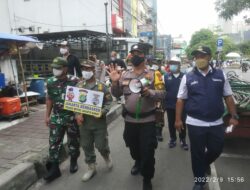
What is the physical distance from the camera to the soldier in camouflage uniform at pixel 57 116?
12.5ft

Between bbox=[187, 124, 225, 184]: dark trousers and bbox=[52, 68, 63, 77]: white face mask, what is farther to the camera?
bbox=[52, 68, 63, 77]: white face mask

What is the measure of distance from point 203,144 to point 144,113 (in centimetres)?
83

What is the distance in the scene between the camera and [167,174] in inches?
156

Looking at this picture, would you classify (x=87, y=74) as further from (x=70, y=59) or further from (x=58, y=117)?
(x=70, y=59)

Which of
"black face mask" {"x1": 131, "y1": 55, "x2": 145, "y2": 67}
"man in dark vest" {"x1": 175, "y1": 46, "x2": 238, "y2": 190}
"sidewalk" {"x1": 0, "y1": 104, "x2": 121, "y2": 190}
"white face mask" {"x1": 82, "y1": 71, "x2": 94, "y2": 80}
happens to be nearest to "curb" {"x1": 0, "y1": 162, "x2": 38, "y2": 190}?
"sidewalk" {"x1": 0, "y1": 104, "x2": 121, "y2": 190}

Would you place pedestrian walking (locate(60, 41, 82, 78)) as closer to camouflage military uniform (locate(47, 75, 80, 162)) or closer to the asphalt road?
camouflage military uniform (locate(47, 75, 80, 162))

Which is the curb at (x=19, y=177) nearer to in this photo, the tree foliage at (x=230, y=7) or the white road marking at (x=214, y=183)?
the white road marking at (x=214, y=183)

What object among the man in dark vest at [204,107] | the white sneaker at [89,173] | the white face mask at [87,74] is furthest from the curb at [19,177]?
the man in dark vest at [204,107]

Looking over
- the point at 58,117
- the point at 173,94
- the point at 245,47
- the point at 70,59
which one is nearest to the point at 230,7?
the point at 173,94

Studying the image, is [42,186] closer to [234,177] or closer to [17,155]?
[17,155]

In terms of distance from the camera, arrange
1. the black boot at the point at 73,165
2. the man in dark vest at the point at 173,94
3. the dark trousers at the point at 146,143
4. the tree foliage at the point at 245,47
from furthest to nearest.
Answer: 1. the tree foliage at the point at 245,47
2. the man in dark vest at the point at 173,94
3. the black boot at the point at 73,165
4. the dark trousers at the point at 146,143

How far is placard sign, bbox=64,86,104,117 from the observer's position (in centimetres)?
364

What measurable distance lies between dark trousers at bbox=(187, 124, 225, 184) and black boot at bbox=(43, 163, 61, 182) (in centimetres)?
205

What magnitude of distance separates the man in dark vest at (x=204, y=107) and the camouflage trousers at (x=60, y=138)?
1.76 metres
